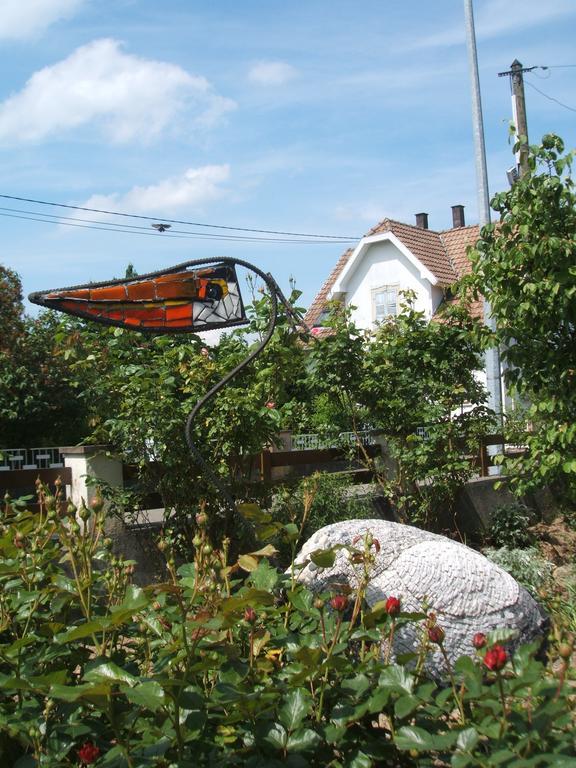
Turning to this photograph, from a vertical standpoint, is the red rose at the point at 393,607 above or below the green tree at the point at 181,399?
below

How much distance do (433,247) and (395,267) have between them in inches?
61.1

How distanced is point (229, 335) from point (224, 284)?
1.90 meters

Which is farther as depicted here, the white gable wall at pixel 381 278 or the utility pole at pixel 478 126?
the white gable wall at pixel 381 278

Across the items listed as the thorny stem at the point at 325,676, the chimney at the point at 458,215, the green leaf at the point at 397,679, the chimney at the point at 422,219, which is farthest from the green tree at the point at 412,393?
the chimney at the point at 458,215

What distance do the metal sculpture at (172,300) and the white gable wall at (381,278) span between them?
723 inches

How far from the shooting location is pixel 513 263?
620cm

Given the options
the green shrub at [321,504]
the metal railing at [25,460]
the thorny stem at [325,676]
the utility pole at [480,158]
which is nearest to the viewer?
the thorny stem at [325,676]

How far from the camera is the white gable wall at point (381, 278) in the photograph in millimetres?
22938

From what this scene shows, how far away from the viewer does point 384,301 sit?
2372cm

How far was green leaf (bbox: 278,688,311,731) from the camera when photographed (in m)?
2.03

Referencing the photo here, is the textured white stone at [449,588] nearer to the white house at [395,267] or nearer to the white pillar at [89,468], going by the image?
the white pillar at [89,468]

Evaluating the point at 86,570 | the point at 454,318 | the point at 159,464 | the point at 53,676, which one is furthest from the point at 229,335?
the point at 53,676

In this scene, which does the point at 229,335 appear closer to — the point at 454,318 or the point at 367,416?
the point at 367,416

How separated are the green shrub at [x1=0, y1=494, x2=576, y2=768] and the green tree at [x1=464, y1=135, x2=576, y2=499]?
4.03 metres
